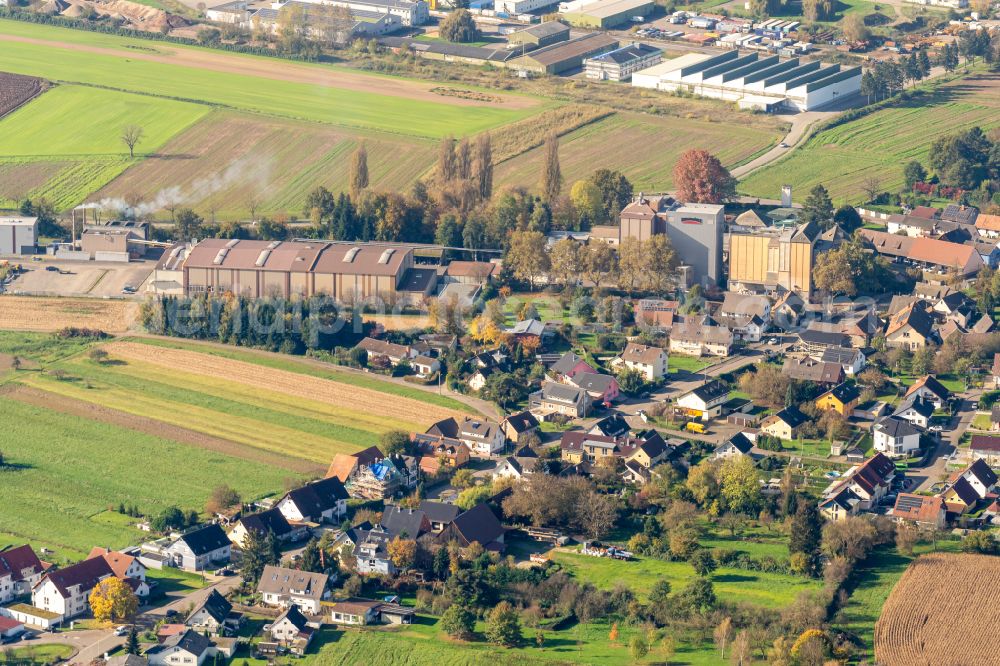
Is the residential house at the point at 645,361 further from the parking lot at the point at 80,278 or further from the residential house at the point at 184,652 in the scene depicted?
the residential house at the point at 184,652

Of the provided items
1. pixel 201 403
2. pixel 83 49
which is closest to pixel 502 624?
pixel 201 403

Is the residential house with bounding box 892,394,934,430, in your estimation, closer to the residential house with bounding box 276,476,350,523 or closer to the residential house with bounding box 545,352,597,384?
the residential house with bounding box 545,352,597,384

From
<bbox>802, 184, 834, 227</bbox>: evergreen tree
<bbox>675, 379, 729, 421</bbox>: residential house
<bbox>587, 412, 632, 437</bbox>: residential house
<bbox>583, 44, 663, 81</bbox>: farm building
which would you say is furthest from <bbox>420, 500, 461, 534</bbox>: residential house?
<bbox>583, 44, 663, 81</bbox>: farm building

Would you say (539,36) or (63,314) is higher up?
(539,36)

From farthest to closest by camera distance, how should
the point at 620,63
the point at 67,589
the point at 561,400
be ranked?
the point at 620,63 < the point at 561,400 < the point at 67,589

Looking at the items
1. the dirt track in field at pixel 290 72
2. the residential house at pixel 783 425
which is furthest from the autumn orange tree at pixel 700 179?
the residential house at pixel 783 425

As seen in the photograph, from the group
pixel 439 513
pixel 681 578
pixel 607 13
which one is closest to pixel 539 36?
pixel 607 13

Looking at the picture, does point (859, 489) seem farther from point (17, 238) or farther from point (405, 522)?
point (17, 238)
